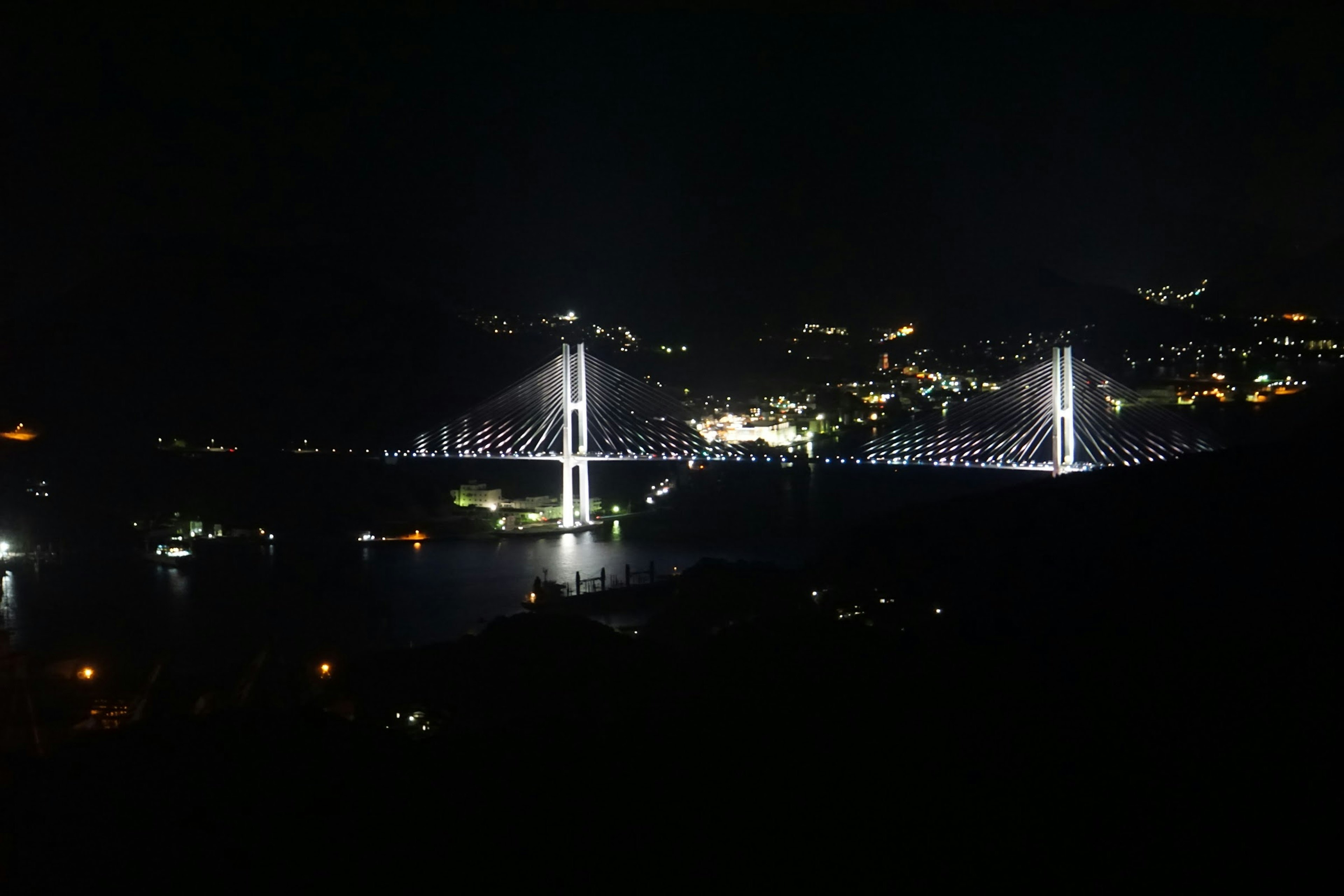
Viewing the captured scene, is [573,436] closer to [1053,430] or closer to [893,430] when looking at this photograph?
[893,430]

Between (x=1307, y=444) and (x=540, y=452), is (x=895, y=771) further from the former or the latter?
(x=540, y=452)

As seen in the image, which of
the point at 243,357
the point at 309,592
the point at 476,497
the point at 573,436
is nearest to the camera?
the point at 309,592

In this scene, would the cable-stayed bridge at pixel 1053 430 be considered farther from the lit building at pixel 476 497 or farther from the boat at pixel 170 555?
the boat at pixel 170 555

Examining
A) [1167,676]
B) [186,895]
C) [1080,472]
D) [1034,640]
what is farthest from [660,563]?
[186,895]

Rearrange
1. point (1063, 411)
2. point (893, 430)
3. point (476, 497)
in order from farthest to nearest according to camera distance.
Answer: point (893, 430) → point (476, 497) → point (1063, 411)

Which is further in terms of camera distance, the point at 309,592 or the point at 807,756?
the point at 309,592

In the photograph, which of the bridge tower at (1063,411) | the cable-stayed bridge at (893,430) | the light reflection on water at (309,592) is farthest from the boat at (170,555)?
the bridge tower at (1063,411)

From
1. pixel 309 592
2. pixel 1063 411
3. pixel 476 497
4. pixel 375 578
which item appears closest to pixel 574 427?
pixel 476 497
